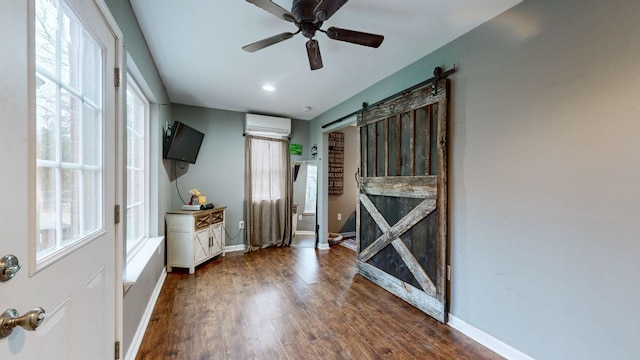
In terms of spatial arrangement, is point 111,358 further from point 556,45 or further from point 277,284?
point 556,45

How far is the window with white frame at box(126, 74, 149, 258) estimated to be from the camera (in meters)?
2.42

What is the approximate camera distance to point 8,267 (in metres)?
0.65

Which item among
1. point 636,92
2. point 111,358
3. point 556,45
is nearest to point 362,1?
point 556,45

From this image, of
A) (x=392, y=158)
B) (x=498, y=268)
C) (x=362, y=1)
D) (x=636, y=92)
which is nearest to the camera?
(x=636, y=92)

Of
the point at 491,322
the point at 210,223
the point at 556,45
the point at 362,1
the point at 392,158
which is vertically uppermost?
the point at 362,1

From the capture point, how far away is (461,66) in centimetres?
221

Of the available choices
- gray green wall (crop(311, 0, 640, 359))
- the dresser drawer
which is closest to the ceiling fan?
gray green wall (crop(311, 0, 640, 359))

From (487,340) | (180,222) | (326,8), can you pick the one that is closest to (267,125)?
(180,222)

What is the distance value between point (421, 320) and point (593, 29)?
240 centimetres

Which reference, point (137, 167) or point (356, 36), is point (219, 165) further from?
point (356, 36)

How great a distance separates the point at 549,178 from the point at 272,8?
81.9 inches

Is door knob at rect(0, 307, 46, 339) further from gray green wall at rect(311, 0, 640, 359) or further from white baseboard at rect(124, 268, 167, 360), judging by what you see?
gray green wall at rect(311, 0, 640, 359)

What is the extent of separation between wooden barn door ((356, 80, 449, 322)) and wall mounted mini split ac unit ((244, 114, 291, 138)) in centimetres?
177

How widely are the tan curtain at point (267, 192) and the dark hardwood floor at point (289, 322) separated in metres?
1.24
